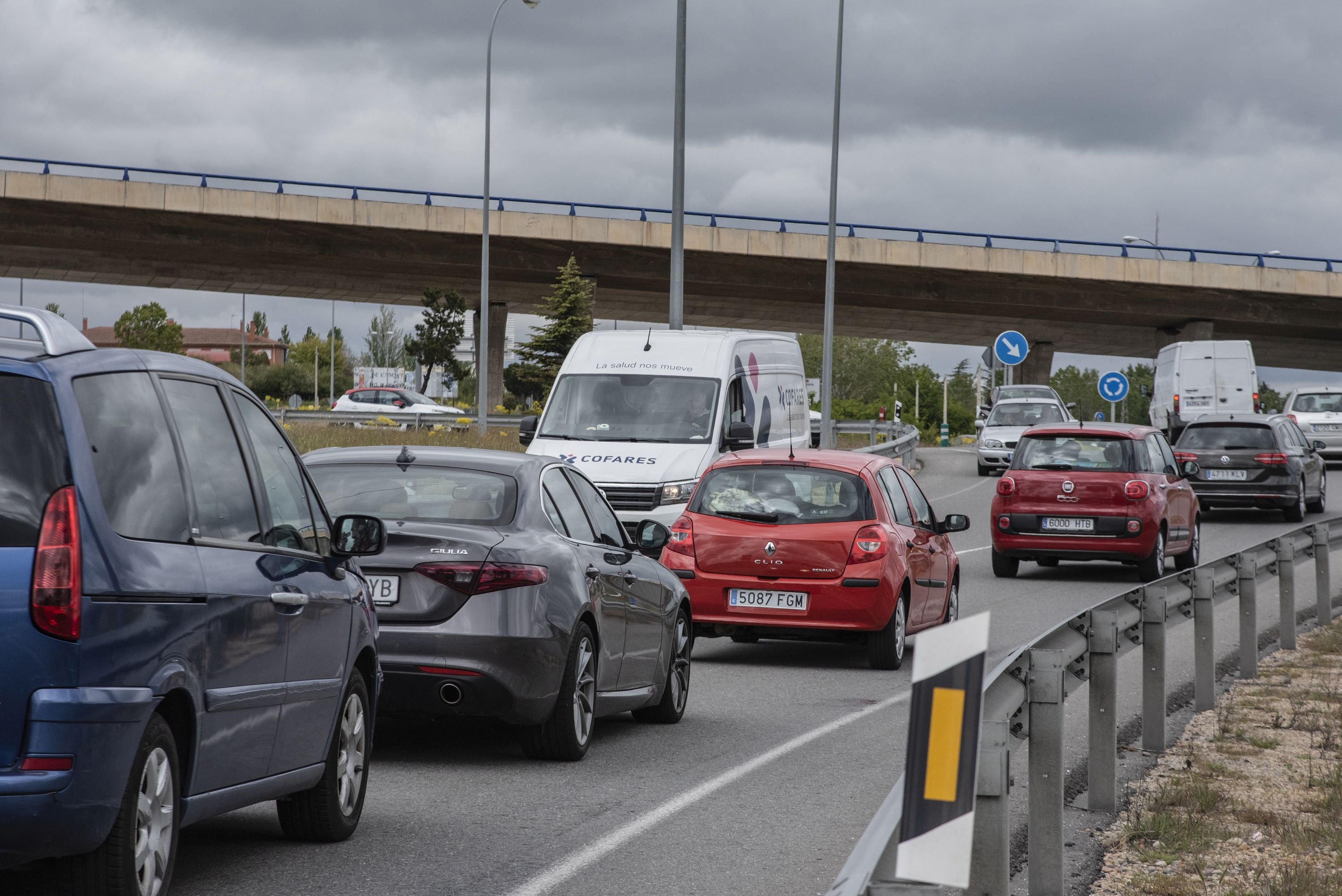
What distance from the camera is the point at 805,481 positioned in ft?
42.0

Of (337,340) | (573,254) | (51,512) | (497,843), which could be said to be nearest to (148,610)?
(51,512)

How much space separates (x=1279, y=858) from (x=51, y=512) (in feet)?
15.3

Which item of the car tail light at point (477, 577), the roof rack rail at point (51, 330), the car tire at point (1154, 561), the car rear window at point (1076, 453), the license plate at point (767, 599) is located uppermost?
the roof rack rail at point (51, 330)

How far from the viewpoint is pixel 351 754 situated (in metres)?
6.64

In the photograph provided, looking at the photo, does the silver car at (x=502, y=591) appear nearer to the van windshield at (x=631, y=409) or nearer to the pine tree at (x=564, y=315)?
the van windshield at (x=631, y=409)

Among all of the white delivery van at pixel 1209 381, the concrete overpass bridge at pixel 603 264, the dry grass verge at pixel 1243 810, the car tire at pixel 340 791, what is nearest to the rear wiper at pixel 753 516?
the dry grass verge at pixel 1243 810

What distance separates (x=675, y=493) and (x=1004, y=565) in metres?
4.41

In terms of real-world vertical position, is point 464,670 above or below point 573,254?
below

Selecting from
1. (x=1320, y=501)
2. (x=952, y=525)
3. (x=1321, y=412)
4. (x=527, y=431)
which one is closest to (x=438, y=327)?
(x=1321, y=412)

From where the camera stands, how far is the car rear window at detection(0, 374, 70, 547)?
176 inches

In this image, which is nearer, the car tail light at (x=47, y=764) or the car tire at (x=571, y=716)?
the car tail light at (x=47, y=764)

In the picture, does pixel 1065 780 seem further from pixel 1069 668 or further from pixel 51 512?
pixel 51 512

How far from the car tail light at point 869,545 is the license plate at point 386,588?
16.2 feet

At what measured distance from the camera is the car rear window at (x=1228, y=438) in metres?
26.9
